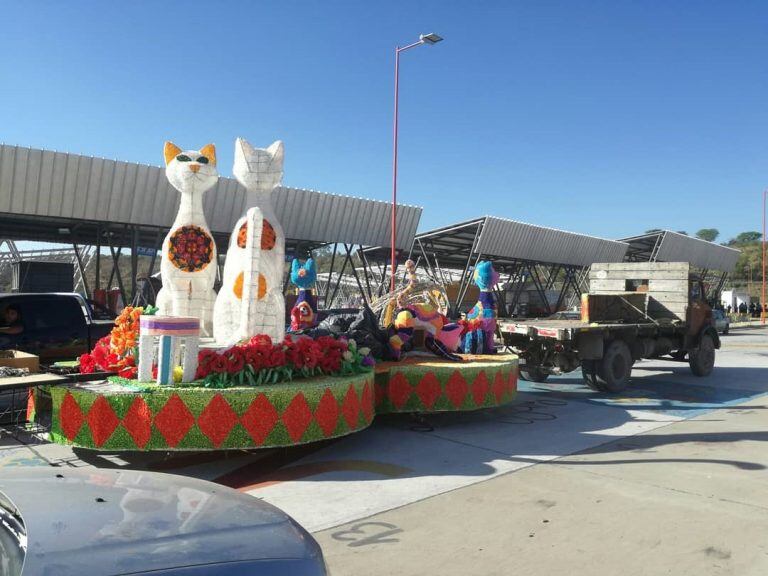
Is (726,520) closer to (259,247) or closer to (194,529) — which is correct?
(194,529)


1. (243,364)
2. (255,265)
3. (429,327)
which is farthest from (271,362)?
(429,327)

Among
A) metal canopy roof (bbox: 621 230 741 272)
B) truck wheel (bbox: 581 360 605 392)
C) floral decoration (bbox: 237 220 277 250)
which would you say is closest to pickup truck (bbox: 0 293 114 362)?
floral decoration (bbox: 237 220 277 250)

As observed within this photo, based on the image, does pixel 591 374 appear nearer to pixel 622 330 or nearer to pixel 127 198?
pixel 622 330

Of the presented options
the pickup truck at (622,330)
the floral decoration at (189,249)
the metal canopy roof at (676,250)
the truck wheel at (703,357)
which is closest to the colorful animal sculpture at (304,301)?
the pickup truck at (622,330)

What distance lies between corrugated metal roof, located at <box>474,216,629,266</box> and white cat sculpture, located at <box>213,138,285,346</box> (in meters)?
17.4

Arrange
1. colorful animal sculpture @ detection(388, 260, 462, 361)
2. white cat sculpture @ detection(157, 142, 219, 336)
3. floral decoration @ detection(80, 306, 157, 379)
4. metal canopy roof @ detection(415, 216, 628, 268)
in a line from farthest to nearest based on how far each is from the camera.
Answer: metal canopy roof @ detection(415, 216, 628, 268) < colorful animal sculpture @ detection(388, 260, 462, 361) < white cat sculpture @ detection(157, 142, 219, 336) < floral decoration @ detection(80, 306, 157, 379)

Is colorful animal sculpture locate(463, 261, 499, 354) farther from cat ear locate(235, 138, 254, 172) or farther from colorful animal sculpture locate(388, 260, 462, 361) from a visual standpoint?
cat ear locate(235, 138, 254, 172)

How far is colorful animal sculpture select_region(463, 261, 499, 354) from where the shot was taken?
10.5m

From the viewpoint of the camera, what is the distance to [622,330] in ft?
37.3

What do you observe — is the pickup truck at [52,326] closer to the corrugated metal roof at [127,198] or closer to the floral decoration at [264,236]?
the floral decoration at [264,236]

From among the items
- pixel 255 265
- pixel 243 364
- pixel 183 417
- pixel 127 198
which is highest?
pixel 127 198

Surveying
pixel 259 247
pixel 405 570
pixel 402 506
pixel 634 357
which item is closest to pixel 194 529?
pixel 405 570

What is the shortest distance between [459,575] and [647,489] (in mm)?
2624

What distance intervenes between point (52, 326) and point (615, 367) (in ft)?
32.0
